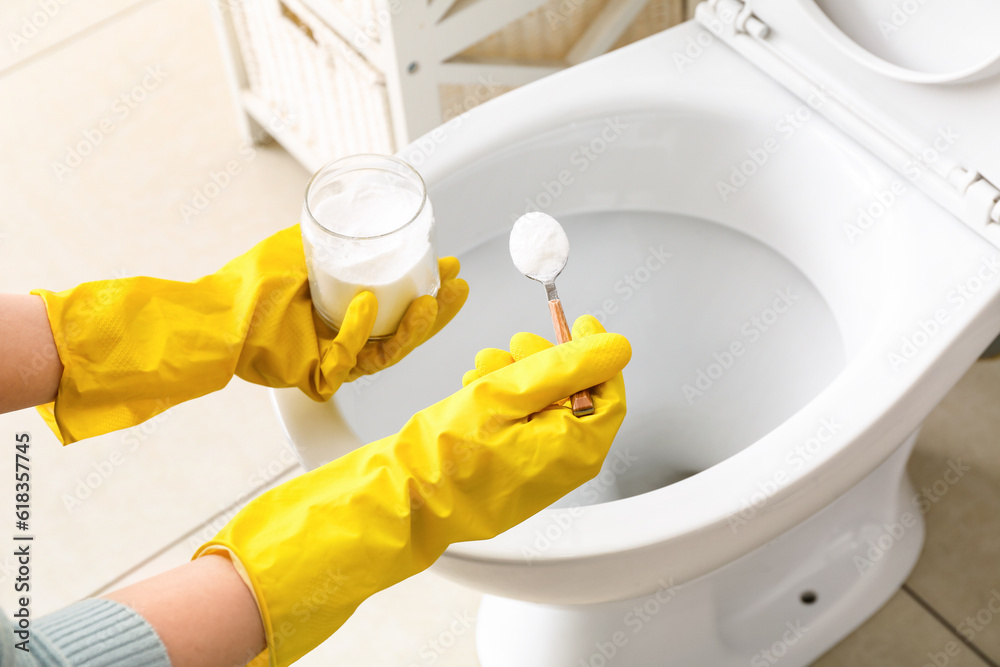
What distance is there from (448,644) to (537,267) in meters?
0.53

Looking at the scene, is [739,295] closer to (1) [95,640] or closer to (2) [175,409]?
(1) [95,640]

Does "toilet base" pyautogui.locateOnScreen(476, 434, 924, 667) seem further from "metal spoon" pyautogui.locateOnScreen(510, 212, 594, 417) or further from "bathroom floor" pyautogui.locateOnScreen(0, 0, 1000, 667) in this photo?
"metal spoon" pyautogui.locateOnScreen(510, 212, 594, 417)

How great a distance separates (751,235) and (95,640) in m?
0.70

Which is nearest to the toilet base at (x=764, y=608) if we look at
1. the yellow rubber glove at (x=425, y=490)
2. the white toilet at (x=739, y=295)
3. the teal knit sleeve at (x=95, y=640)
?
the white toilet at (x=739, y=295)

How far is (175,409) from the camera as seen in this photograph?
1.29 metres

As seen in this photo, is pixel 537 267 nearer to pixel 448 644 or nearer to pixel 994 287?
pixel 994 287

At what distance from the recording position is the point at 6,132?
1.61 metres

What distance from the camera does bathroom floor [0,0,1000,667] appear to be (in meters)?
1.06

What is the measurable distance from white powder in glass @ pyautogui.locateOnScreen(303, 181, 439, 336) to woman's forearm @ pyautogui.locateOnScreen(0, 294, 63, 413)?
195 millimetres

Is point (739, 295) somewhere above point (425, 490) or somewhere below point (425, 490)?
below

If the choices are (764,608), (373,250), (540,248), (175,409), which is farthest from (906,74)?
(175,409)

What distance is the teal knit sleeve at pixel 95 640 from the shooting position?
0.50 metres

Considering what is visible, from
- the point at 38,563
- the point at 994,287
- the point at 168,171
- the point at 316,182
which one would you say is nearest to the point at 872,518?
the point at 994,287

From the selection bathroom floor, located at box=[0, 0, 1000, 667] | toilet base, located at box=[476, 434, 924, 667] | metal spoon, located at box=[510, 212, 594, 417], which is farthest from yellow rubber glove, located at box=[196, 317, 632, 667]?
bathroom floor, located at box=[0, 0, 1000, 667]
